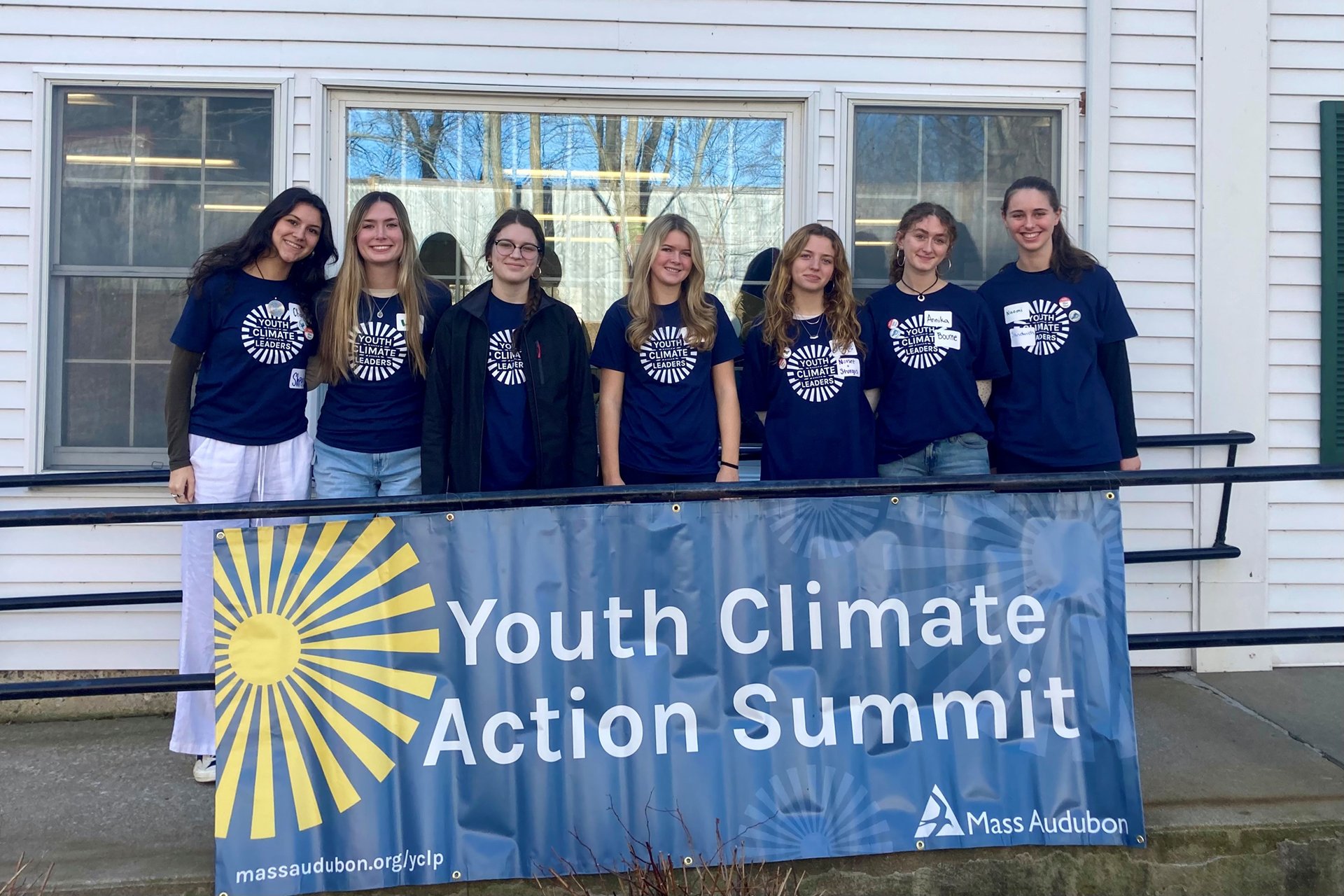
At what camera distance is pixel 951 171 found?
4.74 m

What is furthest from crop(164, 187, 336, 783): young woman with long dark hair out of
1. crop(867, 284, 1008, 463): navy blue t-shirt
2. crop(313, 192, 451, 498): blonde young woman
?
crop(867, 284, 1008, 463): navy blue t-shirt

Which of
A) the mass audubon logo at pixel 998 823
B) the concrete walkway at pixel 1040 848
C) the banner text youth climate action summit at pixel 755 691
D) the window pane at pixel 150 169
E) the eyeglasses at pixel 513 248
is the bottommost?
the concrete walkway at pixel 1040 848

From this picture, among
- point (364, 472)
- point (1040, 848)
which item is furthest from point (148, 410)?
point (1040, 848)

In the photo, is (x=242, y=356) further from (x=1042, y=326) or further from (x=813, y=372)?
(x=1042, y=326)

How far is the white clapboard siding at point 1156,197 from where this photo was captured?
4.65 m

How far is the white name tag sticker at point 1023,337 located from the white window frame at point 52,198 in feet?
9.96

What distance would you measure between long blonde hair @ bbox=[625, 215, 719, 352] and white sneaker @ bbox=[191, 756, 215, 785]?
198 centimetres

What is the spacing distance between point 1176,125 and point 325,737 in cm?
431

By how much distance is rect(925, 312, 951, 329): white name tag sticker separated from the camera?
3594 mm

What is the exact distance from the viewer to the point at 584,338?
3502 mm

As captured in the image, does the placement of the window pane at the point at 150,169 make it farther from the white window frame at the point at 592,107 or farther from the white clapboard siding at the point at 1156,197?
the white clapboard siding at the point at 1156,197

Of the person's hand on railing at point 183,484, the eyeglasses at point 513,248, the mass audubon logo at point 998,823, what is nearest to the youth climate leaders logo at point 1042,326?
the mass audubon logo at point 998,823

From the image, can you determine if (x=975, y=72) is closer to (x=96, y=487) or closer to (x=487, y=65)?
(x=487, y=65)

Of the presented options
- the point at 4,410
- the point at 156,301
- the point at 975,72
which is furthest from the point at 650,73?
the point at 4,410
